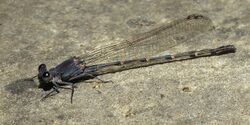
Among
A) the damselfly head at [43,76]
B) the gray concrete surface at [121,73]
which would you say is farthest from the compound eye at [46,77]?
the gray concrete surface at [121,73]

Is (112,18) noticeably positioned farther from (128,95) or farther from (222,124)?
(222,124)

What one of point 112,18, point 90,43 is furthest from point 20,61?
point 112,18

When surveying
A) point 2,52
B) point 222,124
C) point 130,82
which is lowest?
point 222,124

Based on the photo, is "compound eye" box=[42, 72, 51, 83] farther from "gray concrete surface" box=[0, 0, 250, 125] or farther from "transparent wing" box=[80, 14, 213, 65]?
"transparent wing" box=[80, 14, 213, 65]

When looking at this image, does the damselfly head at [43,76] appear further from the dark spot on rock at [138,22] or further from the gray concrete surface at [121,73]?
the dark spot on rock at [138,22]

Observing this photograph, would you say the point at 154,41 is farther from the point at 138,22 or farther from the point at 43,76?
the point at 43,76

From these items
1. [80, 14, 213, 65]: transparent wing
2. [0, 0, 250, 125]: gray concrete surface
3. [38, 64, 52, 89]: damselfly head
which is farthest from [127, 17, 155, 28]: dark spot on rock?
[38, 64, 52, 89]: damselfly head
